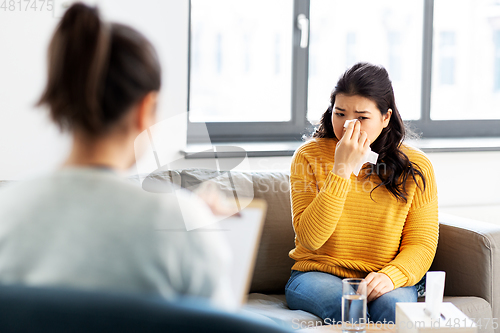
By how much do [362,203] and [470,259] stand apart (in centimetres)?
42

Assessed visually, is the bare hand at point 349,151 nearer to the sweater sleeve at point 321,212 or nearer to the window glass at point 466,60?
the sweater sleeve at point 321,212

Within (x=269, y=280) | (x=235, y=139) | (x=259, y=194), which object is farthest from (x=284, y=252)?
(x=235, y=139)

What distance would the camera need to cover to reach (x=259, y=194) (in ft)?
6.32

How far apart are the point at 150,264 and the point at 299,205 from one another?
1.23m

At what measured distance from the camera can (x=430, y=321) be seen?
1131 millimetres

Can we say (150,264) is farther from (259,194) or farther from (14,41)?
(14,41)

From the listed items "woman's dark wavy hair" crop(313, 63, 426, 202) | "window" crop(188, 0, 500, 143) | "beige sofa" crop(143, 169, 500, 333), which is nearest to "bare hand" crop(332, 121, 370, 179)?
"woman's dark wavy hair" crop(313, 63, 426, 202)

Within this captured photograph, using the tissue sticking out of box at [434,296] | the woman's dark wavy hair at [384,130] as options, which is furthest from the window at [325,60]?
the tissue sticking out of box at [434,296]

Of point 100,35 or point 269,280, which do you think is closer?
point 100,35

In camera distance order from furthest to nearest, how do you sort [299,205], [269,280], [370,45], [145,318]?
[370,45] < [269,280] < [299,205] < [145,318]

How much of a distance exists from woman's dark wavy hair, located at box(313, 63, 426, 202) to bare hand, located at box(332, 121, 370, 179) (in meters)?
0.12

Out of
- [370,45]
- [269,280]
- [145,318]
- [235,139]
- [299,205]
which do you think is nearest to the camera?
[145,318]

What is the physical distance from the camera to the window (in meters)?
2.58

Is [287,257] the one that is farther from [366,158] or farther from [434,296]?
[434,296]
